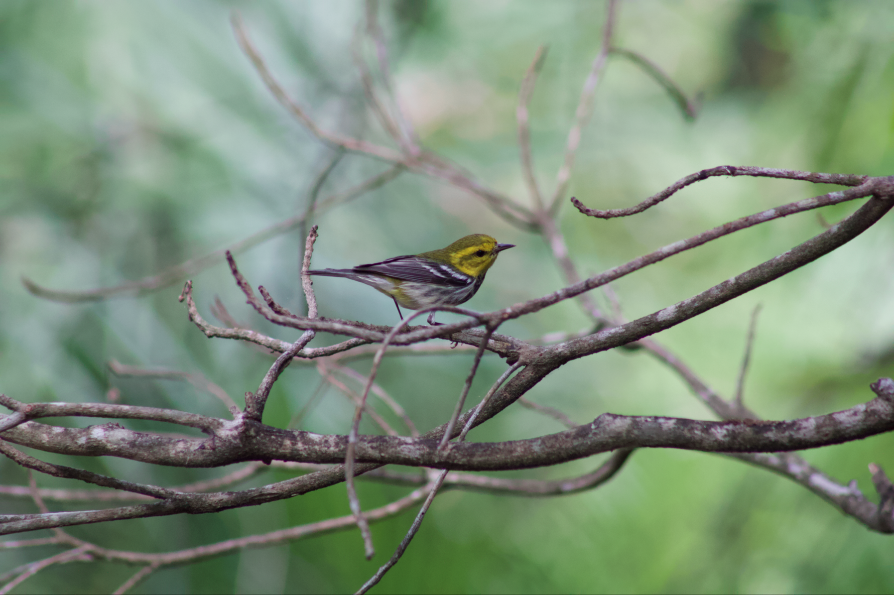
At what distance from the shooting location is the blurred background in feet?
5.69

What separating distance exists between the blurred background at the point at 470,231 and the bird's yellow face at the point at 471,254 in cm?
45

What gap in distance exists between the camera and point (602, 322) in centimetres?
148

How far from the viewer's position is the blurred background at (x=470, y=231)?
5.69ft

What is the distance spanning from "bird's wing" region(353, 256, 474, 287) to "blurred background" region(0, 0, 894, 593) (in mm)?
380

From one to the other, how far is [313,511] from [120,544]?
620 millimetres

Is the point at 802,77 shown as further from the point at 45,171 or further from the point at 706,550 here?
the point at 45,171

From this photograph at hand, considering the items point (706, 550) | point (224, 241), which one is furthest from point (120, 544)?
point (706, 550)

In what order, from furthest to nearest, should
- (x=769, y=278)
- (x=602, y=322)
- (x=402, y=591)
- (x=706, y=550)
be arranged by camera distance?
1. (x=706, y=550)
2. (x=402, y=591)
3. (x=602, y=322)
4. (x=769, y=278)

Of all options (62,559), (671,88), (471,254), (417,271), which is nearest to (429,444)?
(62,559)

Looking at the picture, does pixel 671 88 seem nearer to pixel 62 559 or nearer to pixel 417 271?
pixel 417 271

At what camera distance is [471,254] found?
5.60ft

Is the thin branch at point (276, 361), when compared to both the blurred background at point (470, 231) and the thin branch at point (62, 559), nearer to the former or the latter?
the thin branch at point (62, 559)

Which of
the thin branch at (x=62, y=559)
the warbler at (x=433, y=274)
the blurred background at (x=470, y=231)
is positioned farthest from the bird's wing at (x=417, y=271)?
the thin branch at (x=62, y=559)

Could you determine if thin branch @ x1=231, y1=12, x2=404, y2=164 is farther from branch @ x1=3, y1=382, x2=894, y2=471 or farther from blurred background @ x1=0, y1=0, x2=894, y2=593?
branch @ x1=3, y1=382, x2=894, y2=471
